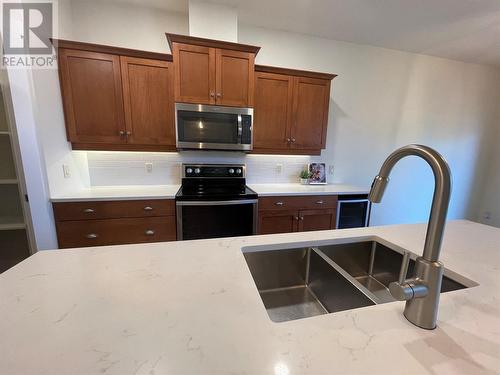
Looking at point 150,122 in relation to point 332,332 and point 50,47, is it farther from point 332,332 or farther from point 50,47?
point 332,332

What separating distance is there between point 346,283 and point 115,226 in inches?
75.3

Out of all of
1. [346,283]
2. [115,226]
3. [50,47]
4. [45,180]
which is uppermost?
[50,47]

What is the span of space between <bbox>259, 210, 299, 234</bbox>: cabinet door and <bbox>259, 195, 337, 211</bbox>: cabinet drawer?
0.18 ft

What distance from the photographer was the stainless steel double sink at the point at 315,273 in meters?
0.95

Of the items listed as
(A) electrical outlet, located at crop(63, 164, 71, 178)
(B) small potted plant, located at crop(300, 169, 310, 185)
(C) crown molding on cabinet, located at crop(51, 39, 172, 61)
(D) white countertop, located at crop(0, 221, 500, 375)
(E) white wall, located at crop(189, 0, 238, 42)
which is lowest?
(D) white countertop, located at crop(0, 221, 500, 375)

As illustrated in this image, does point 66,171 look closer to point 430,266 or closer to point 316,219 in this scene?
point 316,219

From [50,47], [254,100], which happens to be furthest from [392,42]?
[50,47]

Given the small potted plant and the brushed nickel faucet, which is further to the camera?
the small potted plant

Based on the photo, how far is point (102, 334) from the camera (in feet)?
1.61

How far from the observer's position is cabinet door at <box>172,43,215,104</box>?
6.55 ft

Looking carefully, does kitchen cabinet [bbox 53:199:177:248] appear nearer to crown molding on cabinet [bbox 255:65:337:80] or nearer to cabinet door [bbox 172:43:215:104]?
cabinet door [bbox 172:43:215:104]

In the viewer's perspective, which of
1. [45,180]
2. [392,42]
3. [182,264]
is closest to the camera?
[182,264]

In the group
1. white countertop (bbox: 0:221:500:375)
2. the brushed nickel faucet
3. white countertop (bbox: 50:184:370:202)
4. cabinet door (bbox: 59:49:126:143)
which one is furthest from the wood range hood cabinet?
the brushed nickel faucet

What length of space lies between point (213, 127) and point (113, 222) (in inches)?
50.0
